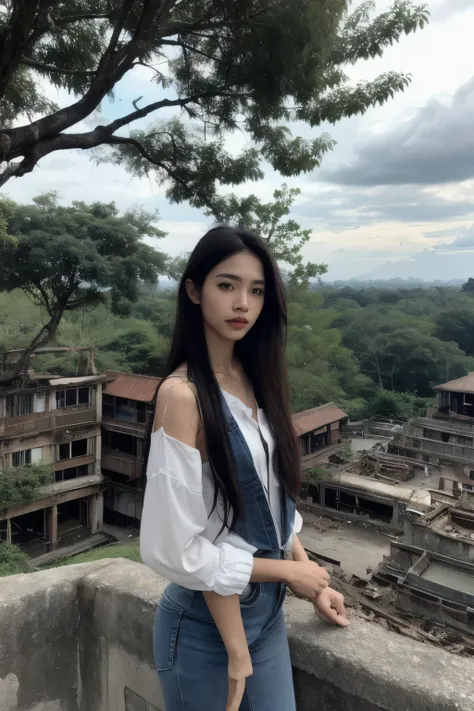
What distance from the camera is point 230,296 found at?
1089 millimetres

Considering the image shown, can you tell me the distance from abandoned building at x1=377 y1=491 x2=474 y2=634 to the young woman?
24.1 ft

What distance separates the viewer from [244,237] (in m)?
1.12

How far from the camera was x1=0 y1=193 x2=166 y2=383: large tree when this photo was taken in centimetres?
955

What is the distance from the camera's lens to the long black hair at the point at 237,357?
97cm

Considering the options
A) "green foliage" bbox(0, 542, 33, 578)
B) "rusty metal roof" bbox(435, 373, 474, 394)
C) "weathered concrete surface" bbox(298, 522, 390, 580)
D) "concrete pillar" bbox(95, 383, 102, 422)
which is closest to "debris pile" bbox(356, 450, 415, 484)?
"weathered concrete surface" bbox(298, 522, 390, 580)

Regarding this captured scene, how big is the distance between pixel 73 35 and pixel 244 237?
11.6 feet

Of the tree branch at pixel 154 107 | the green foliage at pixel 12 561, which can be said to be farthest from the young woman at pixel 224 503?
the green foliage at pixel 12 561

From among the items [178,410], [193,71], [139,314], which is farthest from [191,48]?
[139,314]

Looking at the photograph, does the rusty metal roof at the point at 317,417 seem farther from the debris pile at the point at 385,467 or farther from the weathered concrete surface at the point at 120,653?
the weathered concrete surface at the point at 120,653

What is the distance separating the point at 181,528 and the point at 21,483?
35.1 ft

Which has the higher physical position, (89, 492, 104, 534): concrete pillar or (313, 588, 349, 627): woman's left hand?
(313, 588, 349, 627): woman's left hand

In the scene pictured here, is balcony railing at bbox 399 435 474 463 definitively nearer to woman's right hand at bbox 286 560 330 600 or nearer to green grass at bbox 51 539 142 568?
green grass at bbox 51 539 142 568

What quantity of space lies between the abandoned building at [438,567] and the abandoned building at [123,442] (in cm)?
650

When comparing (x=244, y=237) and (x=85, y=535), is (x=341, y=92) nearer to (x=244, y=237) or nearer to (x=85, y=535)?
(x=244, y=237)
